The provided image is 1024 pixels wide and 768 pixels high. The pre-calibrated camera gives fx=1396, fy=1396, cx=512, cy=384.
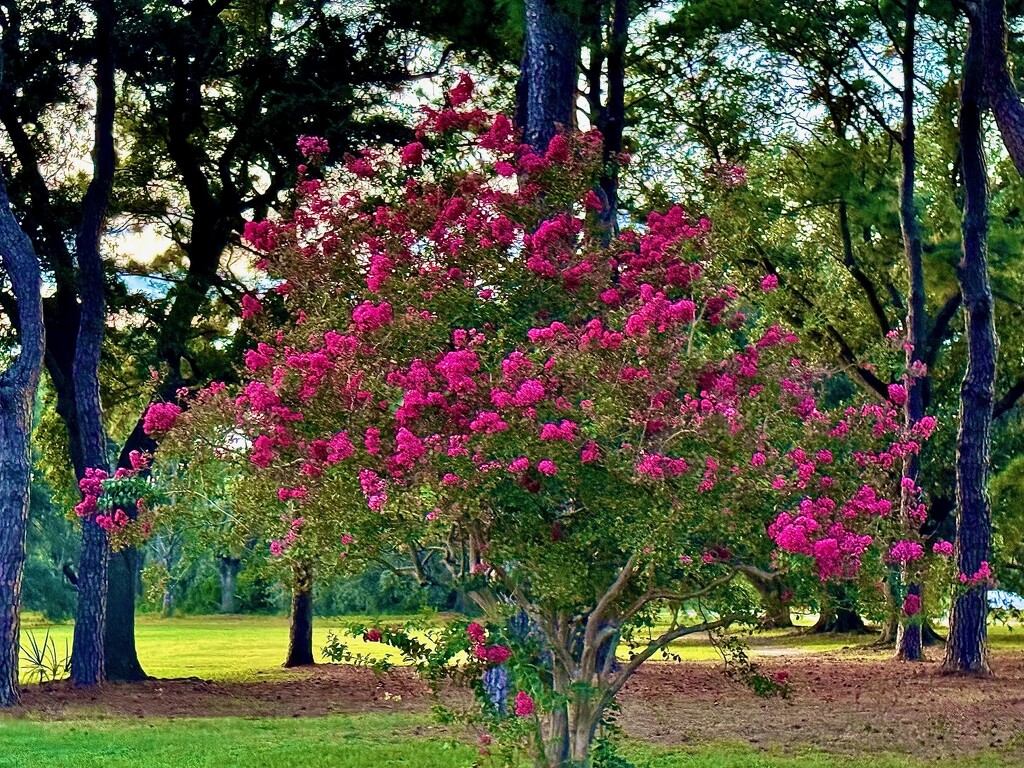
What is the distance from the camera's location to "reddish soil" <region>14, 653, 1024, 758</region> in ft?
51.3

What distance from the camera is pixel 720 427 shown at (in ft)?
27.5

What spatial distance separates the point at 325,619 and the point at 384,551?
47.3 metres

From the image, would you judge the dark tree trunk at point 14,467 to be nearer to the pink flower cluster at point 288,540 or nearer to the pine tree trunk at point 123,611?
the pine tree trunk at point 123,611

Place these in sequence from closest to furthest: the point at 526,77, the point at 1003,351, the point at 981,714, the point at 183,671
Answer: the point at 526,77 < the point at 981,714 < the point at 183,671 < the point at 1003,351

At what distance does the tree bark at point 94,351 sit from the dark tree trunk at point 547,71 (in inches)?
358

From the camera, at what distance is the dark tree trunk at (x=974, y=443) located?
2291 cm

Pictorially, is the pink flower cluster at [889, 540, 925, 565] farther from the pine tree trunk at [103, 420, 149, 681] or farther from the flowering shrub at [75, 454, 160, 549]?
the pine tree trunk at [103, 420, 149, 681]

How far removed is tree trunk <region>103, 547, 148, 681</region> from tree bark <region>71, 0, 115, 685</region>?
163 cm

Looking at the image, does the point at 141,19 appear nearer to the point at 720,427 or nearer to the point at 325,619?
the point at 720,427

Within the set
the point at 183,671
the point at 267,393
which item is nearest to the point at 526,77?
the point at 267,393

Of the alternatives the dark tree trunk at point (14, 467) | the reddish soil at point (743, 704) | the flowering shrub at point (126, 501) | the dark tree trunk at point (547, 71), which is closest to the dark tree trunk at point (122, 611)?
the reddish soil at point (743, 704)

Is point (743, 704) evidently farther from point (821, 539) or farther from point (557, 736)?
point (821, 539)

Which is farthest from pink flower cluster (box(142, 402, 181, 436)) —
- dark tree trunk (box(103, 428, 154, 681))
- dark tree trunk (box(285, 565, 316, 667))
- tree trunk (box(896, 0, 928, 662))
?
dark tree trunk (box(285, 565, 316, 667))

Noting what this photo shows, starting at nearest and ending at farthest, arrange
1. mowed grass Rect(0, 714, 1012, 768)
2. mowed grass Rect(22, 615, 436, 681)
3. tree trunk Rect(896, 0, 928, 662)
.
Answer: mowed grass Rect(0, 714, 1012, 768) → tree trunk Rect(896, 0, 928, 662) → mowed grass Rect(22, 615, 436, 681)
